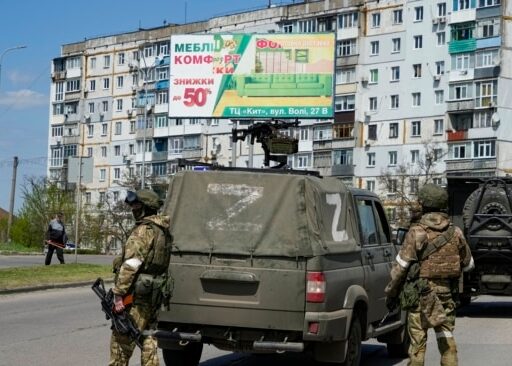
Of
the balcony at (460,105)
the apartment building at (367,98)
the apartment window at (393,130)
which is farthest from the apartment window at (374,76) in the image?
the balcony at (460,105)

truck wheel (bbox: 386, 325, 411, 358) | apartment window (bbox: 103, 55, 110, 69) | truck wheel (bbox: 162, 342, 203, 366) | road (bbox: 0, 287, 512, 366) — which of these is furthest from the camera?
apartment window (bbox: 103, 55, 110, 69)

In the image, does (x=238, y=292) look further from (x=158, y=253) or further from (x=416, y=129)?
(x=416, y=129)

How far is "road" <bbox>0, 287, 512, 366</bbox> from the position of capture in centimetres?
1091

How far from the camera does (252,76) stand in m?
32.1

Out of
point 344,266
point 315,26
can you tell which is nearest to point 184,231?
point 344,266

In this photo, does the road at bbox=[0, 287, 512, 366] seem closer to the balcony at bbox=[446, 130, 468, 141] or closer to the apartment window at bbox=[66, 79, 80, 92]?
the balcony at bbox=[446, 130, 468, 141]

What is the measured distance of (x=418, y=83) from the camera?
74.3 metres

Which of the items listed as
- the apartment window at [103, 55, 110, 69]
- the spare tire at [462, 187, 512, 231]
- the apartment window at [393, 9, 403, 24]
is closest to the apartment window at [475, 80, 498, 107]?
the apartment window at [393, 9, 403, 24]

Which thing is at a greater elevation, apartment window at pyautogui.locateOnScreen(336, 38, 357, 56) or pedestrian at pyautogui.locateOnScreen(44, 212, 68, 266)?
apartment window at pyautogui.locateOnScreen(336, 38, 357, 56)

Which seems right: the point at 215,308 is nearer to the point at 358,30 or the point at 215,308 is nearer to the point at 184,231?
the point at 184,231

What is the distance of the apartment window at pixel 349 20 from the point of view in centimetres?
7856

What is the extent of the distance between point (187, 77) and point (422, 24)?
1774 inches

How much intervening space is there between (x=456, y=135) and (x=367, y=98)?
31.5 ft

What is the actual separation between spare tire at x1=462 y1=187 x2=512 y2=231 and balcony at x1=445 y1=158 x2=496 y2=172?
51333 millimetres
